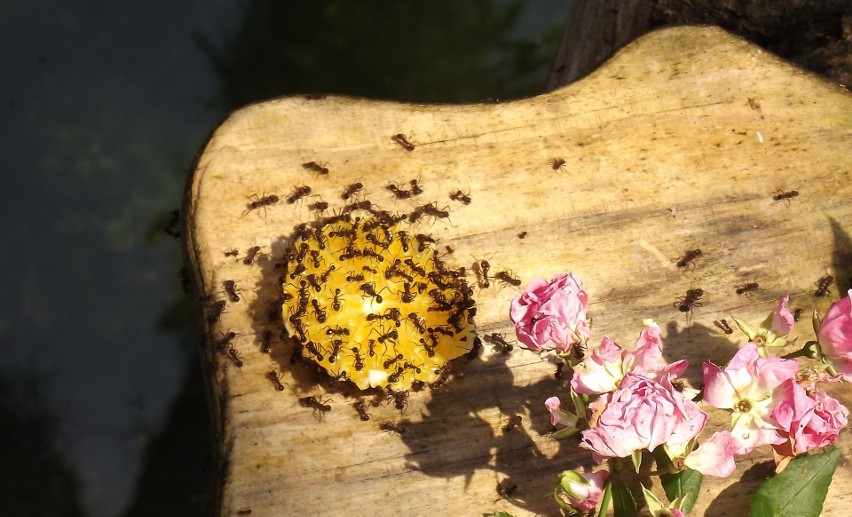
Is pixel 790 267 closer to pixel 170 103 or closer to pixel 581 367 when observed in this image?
pixel 581 367

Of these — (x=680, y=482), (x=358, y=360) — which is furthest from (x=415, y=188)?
(x=680, y=482)

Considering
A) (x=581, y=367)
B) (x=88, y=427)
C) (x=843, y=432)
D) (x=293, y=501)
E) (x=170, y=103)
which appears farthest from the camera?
(x=170, y=103)

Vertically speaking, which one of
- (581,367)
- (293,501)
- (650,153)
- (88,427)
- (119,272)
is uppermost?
(650,153)

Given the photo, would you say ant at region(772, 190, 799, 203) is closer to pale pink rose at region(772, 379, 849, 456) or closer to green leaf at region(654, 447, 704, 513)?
pale pink rose at region(772, 379, 849, 456)

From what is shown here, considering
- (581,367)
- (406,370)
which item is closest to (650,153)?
(581,367)

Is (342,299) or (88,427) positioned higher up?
(342,299)

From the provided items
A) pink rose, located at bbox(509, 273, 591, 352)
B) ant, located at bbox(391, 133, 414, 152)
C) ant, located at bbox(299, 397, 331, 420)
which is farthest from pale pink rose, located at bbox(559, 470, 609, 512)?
ant, located at bbox(391, 133, 414, 152)

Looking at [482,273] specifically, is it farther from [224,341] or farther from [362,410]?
[224,341]

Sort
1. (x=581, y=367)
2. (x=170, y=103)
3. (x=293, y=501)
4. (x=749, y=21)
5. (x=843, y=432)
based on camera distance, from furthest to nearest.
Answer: (x=170, y=103) < (x=749, y=21) < (x=843, y=432) < (x=293, y=501) < (x=581, y=367)
